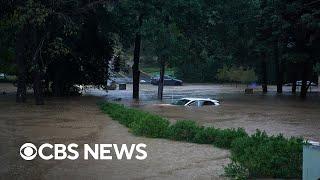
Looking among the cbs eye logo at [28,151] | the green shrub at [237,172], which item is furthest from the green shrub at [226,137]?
the cbs eye logo at [28,151]

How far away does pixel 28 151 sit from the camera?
601 inches

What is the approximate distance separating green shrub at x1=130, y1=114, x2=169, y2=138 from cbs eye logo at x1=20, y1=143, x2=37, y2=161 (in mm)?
4030

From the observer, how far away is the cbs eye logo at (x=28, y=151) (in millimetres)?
14000

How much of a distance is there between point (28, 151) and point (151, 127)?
15.2ft

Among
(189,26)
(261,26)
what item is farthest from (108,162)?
(261,26)

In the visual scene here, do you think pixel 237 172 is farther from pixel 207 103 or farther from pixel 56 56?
pixel 56 56

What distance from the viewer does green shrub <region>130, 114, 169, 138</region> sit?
59.2 ft

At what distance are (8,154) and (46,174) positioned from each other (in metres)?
3.15

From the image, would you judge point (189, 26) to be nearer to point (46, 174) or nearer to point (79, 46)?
point (79, 46)

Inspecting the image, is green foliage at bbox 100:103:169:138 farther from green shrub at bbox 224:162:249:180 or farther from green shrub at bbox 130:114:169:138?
green shrub at bbox 224:162:249:180

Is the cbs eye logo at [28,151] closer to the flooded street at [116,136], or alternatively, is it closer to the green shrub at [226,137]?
the flooded street at [116,136]

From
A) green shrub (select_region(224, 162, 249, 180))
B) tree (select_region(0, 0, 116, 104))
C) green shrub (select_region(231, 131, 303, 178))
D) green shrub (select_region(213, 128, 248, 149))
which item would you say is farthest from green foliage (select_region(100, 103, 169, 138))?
green shrub (select_region(231, 131, 303, 178))

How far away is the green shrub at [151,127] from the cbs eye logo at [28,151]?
4.03m

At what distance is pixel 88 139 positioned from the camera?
17.4m
